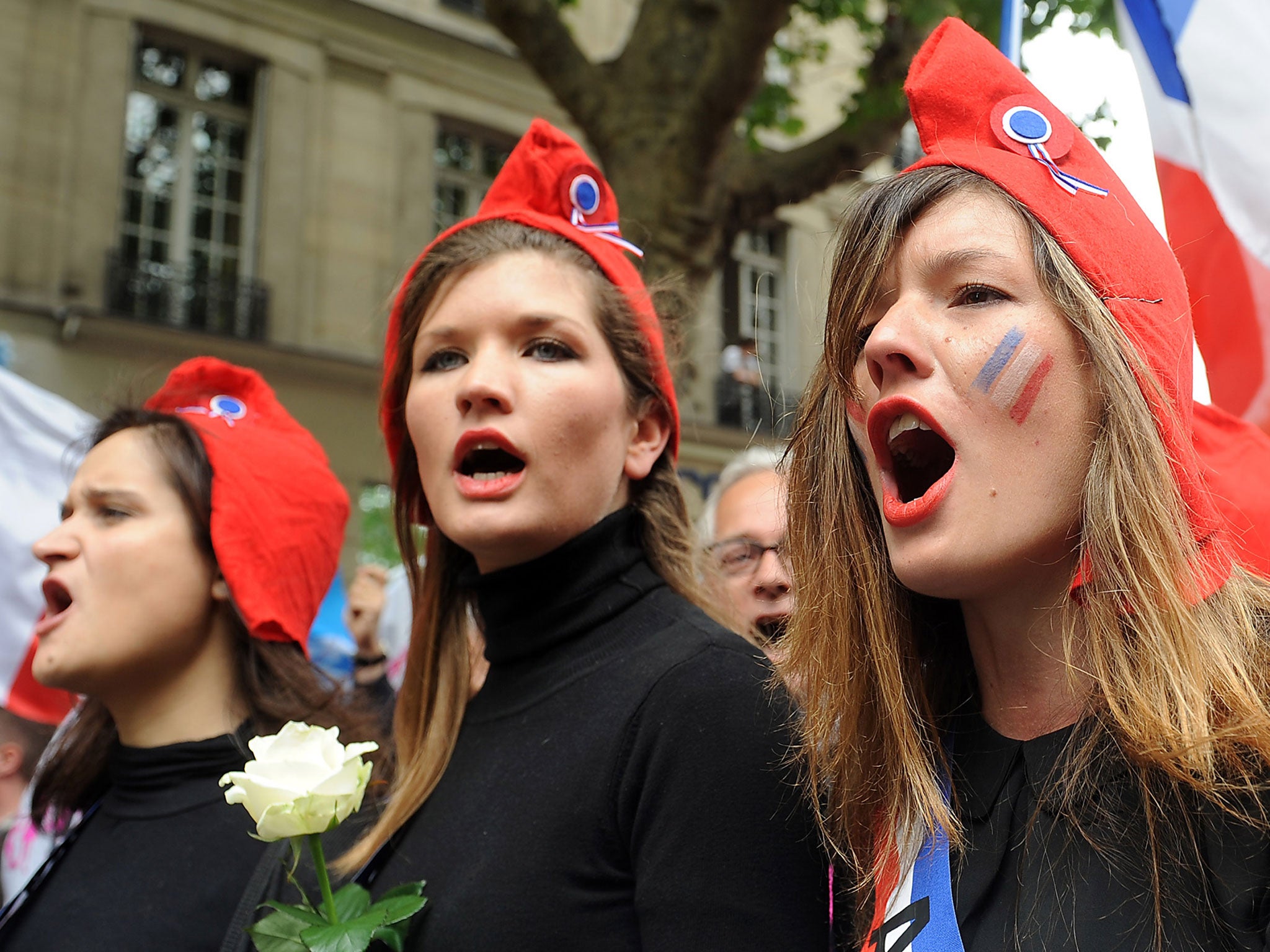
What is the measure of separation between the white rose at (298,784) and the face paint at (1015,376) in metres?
1.02

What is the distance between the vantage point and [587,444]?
85.8 inches

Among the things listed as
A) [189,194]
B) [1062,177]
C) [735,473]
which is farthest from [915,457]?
[189,194]

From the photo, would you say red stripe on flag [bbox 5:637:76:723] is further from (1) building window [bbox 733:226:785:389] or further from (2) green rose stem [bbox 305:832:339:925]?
(1) building window [bbox 733:226:785:389]

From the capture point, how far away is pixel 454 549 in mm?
2527

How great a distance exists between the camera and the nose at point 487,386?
212 centimetres

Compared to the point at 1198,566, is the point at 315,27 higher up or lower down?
lower down

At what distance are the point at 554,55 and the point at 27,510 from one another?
162 inches

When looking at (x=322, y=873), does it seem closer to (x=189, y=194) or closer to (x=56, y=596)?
(x=56, y=596)

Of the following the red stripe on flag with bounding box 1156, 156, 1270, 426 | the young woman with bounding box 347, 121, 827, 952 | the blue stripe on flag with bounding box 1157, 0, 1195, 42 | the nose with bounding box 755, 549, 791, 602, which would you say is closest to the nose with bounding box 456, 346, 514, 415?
the young woman with bounding box 347, 121, 827, 952

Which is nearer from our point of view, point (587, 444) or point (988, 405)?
point (988, 405)

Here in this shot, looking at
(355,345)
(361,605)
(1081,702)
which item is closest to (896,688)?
(1081,702)

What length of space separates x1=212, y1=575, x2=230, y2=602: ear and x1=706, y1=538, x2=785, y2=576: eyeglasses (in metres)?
1.25

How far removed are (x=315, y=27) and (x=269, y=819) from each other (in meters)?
12.8

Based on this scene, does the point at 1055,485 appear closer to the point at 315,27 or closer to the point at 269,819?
the point at 269,819
